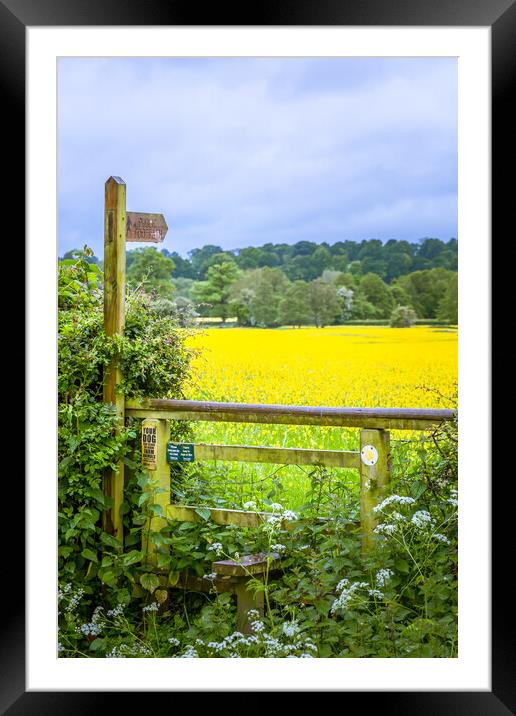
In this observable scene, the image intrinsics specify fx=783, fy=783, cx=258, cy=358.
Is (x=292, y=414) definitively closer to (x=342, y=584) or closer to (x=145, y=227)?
(x=342, y=584)

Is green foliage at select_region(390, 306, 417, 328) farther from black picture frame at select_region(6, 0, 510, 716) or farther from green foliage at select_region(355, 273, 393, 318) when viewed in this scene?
black picture frame at select_region(6, 0, 510, 716)

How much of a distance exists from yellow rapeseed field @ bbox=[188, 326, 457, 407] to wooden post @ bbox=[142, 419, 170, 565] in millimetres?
1323

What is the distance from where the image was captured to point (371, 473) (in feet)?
8.17

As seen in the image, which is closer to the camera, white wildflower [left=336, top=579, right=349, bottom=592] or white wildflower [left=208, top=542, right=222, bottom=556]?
white wildflower [left=336, top=579, right=349, bottom=592]

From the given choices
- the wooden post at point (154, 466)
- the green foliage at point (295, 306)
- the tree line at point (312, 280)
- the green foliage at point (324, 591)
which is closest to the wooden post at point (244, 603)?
the green foliage at point (324, 591)

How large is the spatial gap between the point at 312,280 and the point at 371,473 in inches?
83.3

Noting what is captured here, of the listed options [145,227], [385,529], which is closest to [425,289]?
[145,227]

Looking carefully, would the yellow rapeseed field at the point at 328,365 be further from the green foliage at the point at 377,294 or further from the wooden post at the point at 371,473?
the wooden post at the point at 371,473

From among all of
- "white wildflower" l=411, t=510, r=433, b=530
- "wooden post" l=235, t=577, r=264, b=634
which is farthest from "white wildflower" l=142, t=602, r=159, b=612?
"white wildflower" l=411, t=510, r=433, b=530

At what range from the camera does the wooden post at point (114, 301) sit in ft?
8.78

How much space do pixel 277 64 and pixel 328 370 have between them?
1690 millimetres

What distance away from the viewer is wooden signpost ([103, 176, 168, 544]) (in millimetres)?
2676

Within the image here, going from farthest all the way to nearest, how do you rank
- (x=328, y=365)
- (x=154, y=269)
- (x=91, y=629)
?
(x=328, y=365)
(x=154, y=269)
(x=91, y=629)
